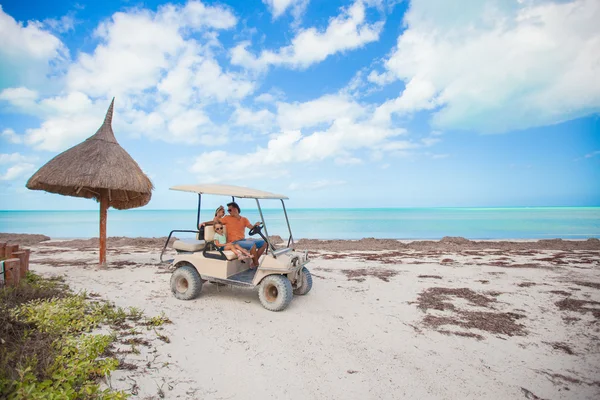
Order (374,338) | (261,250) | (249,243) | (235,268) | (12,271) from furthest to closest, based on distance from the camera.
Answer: (261,250) < (249,243) < (235,268) < (12,271) < (374,338)

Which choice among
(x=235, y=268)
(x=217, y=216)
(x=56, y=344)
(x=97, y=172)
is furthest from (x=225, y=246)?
(x=97, y=172)

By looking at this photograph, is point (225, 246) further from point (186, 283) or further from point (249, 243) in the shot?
point (186, 283)

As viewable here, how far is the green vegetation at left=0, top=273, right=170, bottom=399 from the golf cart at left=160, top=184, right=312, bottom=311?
1.08 meters

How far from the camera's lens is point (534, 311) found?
5672mm

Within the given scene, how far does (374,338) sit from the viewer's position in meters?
4.49

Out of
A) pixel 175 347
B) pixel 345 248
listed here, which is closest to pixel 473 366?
pixel 175 347

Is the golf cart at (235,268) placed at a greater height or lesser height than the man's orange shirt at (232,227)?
lesser

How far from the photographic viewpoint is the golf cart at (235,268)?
17.8 ft

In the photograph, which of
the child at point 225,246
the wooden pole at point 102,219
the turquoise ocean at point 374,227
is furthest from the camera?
the turquoise ocean at point 374,227

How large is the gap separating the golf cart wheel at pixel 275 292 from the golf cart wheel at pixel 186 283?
1354mm

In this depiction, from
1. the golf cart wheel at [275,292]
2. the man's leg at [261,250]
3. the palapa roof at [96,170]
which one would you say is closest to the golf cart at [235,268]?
the golf cart wheel at [275,292]

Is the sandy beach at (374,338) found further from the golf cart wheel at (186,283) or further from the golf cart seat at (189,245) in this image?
the golf cart seat at (189,245)

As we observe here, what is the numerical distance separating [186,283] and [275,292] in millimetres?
1846

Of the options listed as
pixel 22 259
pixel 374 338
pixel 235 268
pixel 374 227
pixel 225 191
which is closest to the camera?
pixel 374 338
